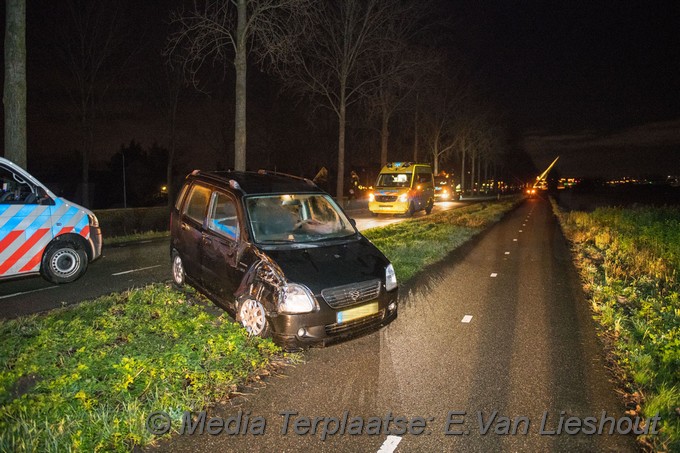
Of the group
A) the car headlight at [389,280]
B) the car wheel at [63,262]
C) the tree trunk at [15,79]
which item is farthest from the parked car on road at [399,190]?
the car headlight at [389,280]

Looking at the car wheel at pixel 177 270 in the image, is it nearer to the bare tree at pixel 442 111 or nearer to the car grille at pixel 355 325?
the car grille at pixel 355 325

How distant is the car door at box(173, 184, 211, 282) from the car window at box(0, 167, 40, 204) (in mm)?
2490

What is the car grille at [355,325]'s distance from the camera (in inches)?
184

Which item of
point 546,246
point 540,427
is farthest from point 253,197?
point 546,246

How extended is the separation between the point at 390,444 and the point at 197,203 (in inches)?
181

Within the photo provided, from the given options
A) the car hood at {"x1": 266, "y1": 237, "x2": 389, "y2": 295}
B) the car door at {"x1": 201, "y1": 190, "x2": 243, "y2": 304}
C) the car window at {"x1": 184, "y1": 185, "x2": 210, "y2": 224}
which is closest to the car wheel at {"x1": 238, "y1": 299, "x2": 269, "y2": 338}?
the car door at {"x1": 201, "y1": 190, "x2": 243, "y2": 304}

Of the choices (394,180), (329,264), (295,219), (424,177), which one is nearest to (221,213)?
(295,219)

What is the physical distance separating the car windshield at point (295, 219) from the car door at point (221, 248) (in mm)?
282

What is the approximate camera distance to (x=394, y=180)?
23422mm

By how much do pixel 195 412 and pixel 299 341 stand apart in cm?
121

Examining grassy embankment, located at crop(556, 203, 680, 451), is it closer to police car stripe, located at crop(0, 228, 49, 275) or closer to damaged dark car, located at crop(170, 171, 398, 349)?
damaged dark car, located at crop(170, 171, 398, 349)

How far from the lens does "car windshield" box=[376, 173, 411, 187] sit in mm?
23031

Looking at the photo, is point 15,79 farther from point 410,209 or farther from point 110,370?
point 410,209

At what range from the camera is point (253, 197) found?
5.75 meters
